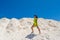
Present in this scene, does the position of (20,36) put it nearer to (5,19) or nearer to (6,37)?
(6,37)

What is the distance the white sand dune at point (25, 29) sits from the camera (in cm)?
1811

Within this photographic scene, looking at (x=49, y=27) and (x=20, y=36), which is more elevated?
(x=49, y=27)

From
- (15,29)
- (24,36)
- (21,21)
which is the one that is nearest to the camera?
(24,36)

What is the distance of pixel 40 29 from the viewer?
66.0ft

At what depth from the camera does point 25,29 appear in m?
20.0

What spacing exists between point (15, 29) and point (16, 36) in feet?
4.11

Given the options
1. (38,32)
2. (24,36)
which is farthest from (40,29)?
(24,36)

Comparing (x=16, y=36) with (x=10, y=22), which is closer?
(x=16, y=36)

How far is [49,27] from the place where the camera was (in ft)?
67.4

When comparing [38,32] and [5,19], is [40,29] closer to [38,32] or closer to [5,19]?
[38,32]

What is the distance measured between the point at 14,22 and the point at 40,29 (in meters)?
2.86

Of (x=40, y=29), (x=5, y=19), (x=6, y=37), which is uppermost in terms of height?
(x=5, y=19)

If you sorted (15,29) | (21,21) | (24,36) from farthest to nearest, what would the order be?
(21,21), (15,29), (24,36)

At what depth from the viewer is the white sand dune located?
1811 cm
